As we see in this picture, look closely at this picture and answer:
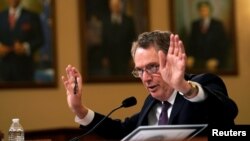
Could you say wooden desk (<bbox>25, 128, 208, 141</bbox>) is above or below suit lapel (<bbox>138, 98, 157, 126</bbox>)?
below

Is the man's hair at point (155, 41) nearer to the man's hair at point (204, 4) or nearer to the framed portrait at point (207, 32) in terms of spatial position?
the framed portrait at point (207, 32)

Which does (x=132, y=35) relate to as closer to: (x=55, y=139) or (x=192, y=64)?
(x=192, y=64)

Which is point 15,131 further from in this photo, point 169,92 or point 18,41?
point 18,41

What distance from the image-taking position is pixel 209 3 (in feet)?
22.3

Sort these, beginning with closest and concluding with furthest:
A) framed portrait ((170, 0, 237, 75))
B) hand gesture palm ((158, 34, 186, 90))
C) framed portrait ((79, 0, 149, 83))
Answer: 1. hand gesture palm ((158, 34, 186, 90))
2. framed portrait ((79, 0, 149, 83))
3. framed portrait ((170, 0, 237, 75))

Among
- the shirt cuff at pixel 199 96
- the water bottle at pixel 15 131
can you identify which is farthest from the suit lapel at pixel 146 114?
the water bottle at pixel 15 131

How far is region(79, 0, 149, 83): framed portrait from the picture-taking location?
19.6 ft

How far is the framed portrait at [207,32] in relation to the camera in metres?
6.62

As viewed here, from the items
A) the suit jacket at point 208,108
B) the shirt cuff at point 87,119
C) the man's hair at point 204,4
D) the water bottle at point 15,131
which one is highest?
the man's hair at point 204,4

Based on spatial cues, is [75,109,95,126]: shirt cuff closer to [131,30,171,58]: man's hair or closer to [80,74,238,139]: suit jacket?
[80,74,238,139]: suit jacket

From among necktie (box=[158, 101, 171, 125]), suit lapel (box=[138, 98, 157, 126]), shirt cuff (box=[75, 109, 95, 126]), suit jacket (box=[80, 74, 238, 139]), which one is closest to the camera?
suit jacket (box=[80, 74, 238, 139])

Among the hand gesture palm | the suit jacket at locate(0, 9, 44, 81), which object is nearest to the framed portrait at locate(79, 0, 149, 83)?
the suit jacket at locate(0, 9, 44, 81)

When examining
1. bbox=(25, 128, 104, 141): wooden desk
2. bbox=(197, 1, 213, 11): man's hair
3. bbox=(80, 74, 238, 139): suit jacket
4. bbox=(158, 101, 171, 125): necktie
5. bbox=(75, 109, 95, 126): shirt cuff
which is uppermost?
bbox=(197, 1, 213, 11): man's hair

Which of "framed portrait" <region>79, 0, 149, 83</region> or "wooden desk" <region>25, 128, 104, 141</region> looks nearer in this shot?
"wooden desk" <region>25, 128, 104, 141</region>
